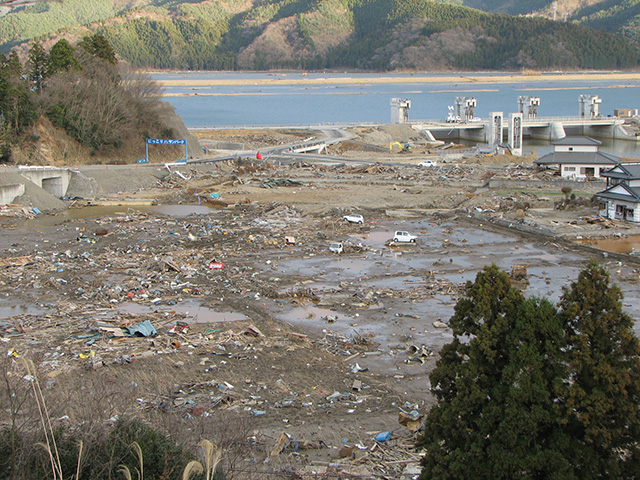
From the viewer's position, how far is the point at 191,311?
18.5m

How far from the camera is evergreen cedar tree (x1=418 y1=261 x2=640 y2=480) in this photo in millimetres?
8242

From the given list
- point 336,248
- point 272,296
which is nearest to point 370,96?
→ point 336,248

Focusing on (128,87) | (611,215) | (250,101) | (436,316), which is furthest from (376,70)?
(436,316)

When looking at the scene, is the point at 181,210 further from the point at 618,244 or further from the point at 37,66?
the point at 37,66

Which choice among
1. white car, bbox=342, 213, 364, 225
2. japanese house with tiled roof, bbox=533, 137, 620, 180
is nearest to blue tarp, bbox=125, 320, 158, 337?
white car, bbox=342, 213, 364, 225

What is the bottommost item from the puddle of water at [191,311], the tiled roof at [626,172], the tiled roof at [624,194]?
the puddle of water at [191,311]

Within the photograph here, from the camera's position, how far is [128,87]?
2026 inches

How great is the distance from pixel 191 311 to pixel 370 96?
133162 millimetres

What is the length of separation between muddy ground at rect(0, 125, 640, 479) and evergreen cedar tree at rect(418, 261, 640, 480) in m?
1.95

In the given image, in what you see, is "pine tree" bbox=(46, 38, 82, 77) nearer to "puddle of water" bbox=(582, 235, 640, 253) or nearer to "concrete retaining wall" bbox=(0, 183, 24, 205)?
"concrete retaining wall" bbox=(0, 183, 24, 205)

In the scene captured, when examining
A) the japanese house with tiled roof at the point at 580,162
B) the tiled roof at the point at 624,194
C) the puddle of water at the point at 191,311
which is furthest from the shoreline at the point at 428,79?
the puddle of water at the point at 191,311

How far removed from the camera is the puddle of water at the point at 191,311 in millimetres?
17797

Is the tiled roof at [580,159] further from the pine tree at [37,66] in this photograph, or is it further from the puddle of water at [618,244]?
the pine tree at [37,66]

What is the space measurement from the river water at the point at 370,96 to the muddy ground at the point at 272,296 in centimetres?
4197
